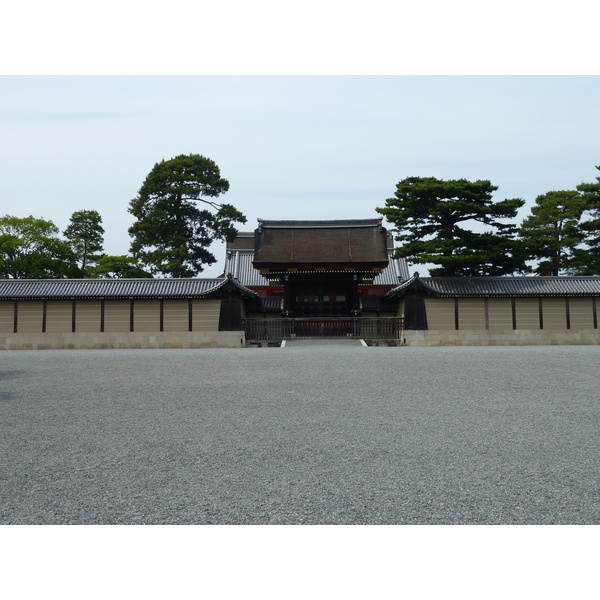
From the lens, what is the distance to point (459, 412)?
24.9ft

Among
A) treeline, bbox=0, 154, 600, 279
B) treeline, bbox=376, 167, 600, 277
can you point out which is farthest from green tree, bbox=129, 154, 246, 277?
treeline, bbox=376, 167, 600, 277

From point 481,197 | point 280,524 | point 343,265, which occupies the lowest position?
point 280,524

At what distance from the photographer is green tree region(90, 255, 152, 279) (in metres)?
40.2

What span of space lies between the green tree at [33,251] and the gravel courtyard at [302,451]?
2478 cm

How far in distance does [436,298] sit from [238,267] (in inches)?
701

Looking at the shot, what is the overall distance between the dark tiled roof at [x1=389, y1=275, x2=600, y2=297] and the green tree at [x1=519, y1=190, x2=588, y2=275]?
5032 mm

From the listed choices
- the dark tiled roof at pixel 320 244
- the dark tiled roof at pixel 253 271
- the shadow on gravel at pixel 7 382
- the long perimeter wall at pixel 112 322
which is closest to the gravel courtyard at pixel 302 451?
the shadow on gravel at pixel 7 382

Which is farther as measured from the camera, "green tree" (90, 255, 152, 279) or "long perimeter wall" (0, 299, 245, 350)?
"green tree" (90, 255, 152, 279)

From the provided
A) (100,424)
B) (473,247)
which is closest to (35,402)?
(100,424)

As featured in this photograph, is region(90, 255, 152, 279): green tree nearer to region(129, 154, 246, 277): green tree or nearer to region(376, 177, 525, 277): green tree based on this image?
region(129, 154, 246, 277): green tree

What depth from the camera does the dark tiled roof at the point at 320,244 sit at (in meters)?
29.9

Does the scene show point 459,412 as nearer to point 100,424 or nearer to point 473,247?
point 100,424

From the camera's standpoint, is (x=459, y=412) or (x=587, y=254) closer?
(x=459, y=412)

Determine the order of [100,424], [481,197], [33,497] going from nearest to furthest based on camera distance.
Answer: [33,497]
[100,424]
[481,197]
